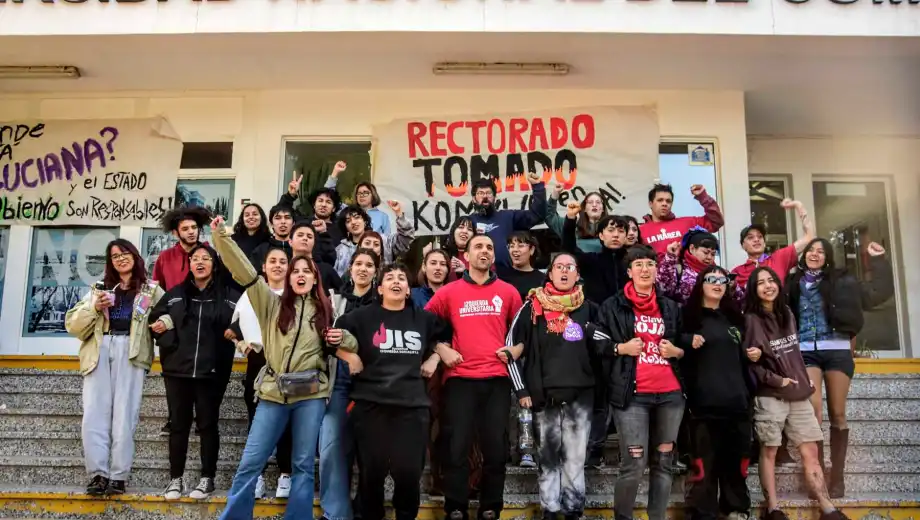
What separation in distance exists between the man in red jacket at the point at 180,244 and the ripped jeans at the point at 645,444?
131 inches

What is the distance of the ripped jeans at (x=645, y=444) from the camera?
4.08m

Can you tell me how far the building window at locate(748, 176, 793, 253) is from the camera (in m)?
8.64

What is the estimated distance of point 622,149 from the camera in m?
7.39

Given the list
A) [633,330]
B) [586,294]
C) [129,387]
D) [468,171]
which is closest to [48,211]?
[129,387]

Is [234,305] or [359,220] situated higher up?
[359,220]

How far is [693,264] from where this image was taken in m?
4.92

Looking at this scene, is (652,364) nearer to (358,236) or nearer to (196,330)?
(358,236)

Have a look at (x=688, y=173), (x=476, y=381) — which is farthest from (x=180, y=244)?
(x=688, y=173)

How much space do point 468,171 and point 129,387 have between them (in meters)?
4.13

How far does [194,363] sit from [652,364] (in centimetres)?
295

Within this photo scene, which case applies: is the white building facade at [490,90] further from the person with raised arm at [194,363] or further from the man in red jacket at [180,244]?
the person with raised arm at [194,363]

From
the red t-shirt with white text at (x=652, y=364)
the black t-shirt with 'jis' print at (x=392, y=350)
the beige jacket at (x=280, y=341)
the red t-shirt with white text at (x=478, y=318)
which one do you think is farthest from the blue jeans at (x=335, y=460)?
the red t-shirt with white text at (x=652, y=364)

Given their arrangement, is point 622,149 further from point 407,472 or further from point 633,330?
point 407,472

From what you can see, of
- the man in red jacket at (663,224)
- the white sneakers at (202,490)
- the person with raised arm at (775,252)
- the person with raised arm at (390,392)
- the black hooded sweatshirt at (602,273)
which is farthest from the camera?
the man in red jacket at (663,224)
